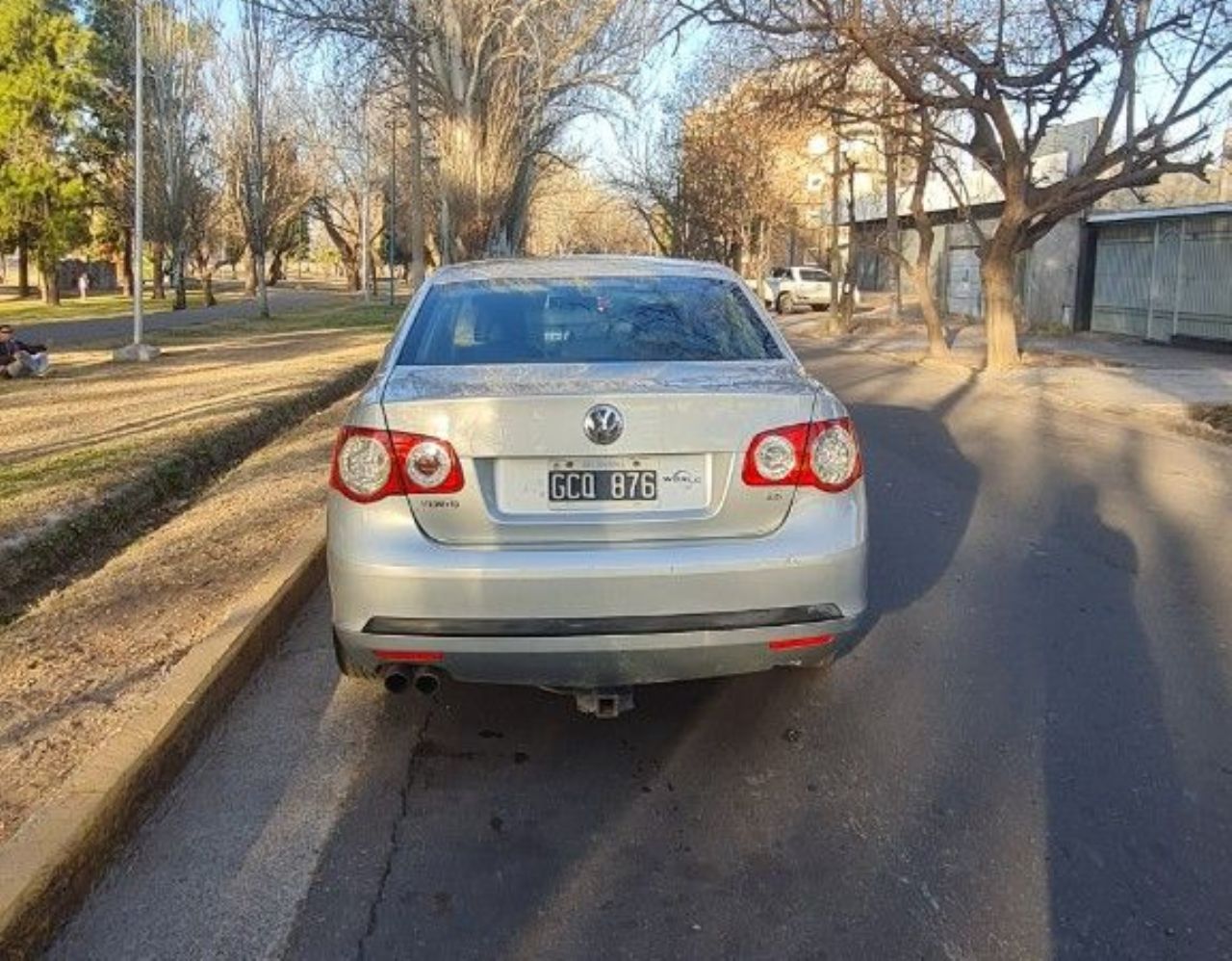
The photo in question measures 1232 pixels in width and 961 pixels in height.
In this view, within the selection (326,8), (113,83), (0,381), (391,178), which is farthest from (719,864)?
(113,83)

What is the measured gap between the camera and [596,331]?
4418mm

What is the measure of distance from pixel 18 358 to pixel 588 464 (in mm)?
14635

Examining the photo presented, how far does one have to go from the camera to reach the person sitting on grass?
15703 millimetres

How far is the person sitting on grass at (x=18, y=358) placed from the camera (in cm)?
1570

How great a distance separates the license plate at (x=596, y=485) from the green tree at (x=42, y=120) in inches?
1964

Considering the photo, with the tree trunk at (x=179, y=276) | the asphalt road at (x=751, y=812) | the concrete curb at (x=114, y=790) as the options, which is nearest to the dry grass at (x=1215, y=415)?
the asphalt road at (x=751, y=812)

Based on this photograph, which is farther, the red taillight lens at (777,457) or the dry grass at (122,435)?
the dry grass at (122,435)

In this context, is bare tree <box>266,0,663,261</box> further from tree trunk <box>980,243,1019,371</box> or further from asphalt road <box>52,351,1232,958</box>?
asphalt road <box>52,351,1232,958</box>

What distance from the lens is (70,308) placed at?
47500 millimetres

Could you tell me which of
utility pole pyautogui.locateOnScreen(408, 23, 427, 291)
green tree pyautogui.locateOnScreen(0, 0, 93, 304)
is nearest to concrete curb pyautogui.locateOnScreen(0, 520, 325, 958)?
utility pole pyautogui.locateOnScreen(408, 23, 427, 291)

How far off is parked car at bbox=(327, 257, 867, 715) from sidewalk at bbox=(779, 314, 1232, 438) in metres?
9.96

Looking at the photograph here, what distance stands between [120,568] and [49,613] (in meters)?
0.85

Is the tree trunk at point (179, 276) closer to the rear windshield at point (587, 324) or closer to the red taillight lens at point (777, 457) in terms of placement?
the rear windshield at point (587, 324)

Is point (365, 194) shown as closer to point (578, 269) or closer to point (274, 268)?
point (274, 268)
